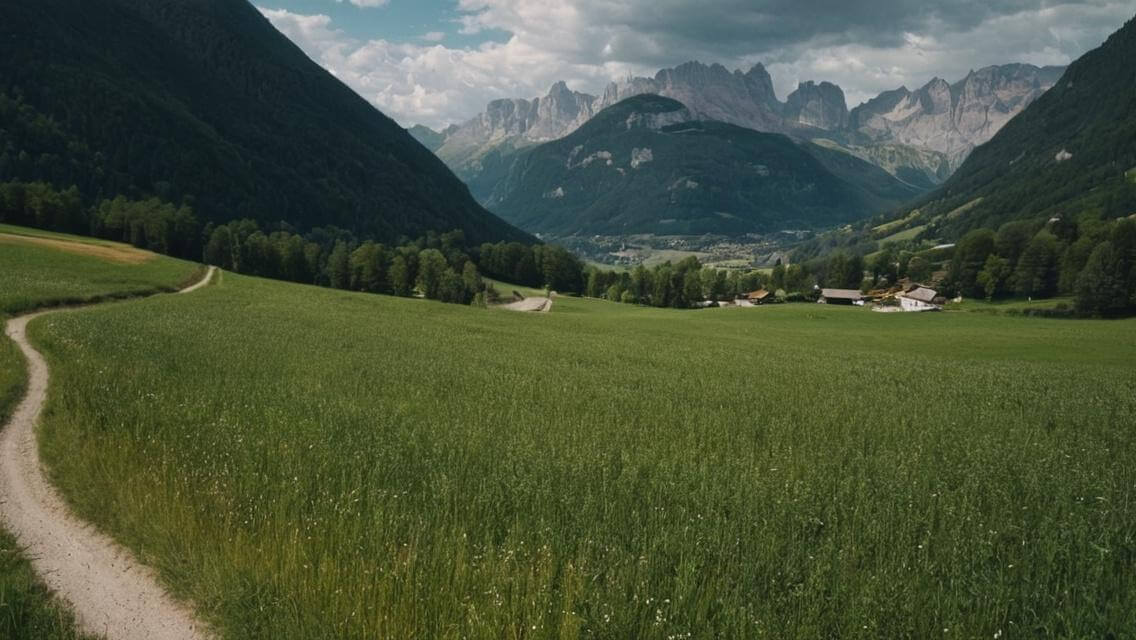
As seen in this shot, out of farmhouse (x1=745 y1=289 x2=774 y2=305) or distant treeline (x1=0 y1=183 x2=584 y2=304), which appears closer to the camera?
distant treeline (x1=0 y1=183 x2=584 y2=304)

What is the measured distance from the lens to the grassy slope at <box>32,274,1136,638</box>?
294 inches

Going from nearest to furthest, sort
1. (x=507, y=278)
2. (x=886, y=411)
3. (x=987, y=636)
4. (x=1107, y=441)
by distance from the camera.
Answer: (x=987, y=636) → (x=1107, y=441) → (x=886, y=411) → (x=507, y=278)

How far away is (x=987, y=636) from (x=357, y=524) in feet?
29.1

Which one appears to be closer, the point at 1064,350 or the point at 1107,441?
the point at 1107,441

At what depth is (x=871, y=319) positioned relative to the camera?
285 ft

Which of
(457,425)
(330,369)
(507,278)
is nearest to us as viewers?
(457,425)

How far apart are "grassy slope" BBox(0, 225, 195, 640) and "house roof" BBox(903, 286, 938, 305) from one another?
13162 centimetres

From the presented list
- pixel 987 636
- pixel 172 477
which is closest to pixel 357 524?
pixel 172 477

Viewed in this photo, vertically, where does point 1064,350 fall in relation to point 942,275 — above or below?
below

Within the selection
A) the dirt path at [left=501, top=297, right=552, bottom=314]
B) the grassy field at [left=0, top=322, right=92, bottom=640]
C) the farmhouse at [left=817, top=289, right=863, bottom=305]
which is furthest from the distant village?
the grassy field at [left=0, top=322, right=92, bottom=640]

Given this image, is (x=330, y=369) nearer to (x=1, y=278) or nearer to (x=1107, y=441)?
(x=1107, y=441)

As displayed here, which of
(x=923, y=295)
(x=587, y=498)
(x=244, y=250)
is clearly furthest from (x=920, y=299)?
(x=244, y=250)

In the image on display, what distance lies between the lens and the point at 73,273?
176 feet

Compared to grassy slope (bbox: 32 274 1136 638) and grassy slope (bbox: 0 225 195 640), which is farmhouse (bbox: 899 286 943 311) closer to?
grassy slope (bbox: 32 274 1136 638)
